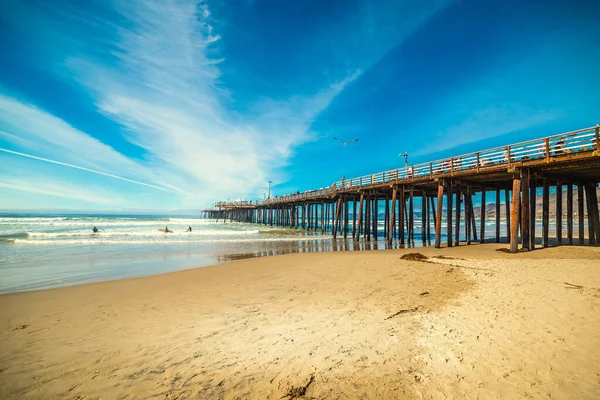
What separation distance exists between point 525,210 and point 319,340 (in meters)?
13.1

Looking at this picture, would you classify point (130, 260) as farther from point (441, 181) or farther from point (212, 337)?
point (441, 181)

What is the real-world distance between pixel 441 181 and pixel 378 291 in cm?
1318

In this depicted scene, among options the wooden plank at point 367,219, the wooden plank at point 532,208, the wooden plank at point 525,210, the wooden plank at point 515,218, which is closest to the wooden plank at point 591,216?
the wooden plank at point 532,208

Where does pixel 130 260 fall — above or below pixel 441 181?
below

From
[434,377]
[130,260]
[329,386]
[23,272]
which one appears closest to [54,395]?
[329,386]

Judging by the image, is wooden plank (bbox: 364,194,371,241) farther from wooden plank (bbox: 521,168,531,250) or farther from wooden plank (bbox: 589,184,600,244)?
wooden plank (bbox: 589,184,600,244)

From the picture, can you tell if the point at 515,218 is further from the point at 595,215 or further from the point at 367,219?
the point at 367,219

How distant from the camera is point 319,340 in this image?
4180mm

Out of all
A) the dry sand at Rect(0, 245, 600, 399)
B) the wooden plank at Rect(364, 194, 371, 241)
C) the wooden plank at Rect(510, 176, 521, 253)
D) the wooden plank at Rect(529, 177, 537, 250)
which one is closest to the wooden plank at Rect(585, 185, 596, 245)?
the wooden plank at Rect(529, 177, 537, 250)

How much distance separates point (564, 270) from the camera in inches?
303

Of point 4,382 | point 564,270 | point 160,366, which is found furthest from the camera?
point 564,270

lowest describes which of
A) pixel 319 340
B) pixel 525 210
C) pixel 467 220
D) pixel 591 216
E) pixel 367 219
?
pixel 319 340

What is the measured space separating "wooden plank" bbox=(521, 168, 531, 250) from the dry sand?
5.36 m

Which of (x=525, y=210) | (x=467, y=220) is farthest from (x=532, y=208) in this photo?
(x=467, y=220)
